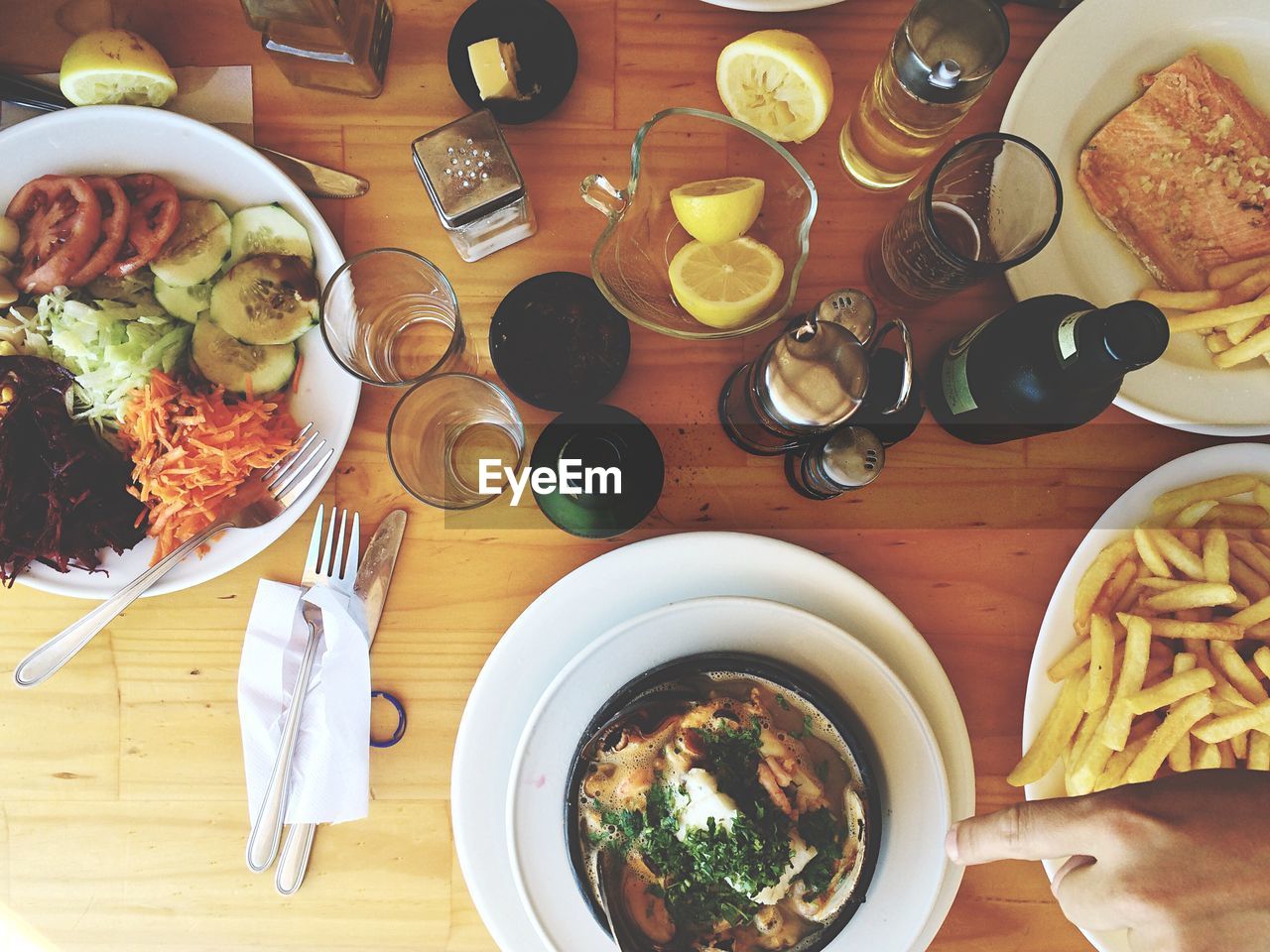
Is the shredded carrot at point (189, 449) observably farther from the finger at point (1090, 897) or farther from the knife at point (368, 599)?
the finger at point (1090, 897)

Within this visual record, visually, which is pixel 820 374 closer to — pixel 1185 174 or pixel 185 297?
pixel 1185 174

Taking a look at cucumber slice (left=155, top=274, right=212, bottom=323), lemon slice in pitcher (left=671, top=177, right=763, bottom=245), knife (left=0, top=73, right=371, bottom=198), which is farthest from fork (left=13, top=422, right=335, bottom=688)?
lemon slice in pitcher (left=671, top=177, right=763, bottom=245)

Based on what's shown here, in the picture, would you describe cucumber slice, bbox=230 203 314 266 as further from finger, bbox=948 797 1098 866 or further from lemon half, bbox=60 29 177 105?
finger, bbox=948 797 1098 866

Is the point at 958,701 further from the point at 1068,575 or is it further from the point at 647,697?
the point at 647,697

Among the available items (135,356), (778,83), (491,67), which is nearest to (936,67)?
(778,83)

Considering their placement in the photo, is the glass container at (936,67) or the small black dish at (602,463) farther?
the small black dish at (602,463)

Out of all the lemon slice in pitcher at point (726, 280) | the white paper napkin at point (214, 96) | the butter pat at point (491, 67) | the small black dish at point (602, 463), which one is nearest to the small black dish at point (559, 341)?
the small black dish at point (602, 463)

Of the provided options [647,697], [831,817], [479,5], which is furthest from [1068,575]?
[479,5]
